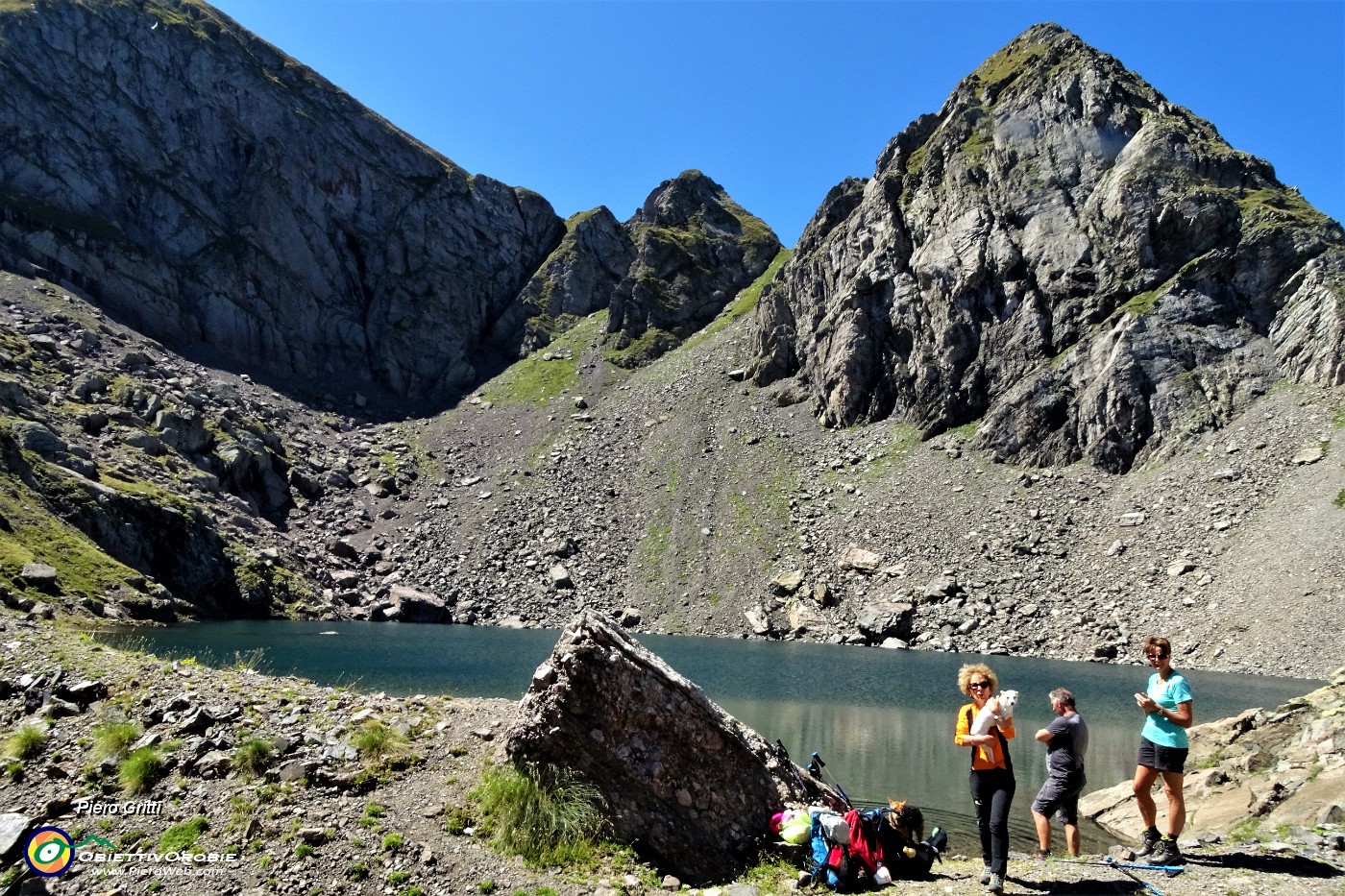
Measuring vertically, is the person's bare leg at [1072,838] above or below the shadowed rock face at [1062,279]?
below

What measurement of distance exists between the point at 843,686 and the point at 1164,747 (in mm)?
36368

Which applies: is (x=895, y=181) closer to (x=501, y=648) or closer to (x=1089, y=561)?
(x=1089, y=561)

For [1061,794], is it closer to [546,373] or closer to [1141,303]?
[1141,303]

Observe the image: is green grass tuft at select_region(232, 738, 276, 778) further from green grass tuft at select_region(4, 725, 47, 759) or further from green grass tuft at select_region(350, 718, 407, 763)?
green grass tuft at select_region(4, 725, 47, 759)

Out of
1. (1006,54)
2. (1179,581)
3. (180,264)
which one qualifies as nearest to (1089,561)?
(1179,581)

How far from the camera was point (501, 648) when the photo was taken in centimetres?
5656

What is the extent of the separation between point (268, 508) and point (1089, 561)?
9057cm

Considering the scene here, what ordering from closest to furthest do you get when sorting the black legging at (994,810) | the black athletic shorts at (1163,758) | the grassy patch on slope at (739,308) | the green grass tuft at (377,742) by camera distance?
the black legging at (994,810)
the black athletic shorts at (1163,758)
the green grass tuft at (377,742)
the grassy patch on slope at (739,308)

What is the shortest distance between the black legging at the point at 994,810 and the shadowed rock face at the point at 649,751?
8.34 feet

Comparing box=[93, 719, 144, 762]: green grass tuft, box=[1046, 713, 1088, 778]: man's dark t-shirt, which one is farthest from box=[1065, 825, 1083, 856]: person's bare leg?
box=[93, 719, 144, 762]: green grass tuft

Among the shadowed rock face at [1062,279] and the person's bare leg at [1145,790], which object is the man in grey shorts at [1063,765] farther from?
the shadowed rock face at [1062,279]

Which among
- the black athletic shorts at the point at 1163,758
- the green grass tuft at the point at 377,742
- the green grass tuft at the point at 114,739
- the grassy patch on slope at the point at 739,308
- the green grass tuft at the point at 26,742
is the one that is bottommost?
the green grass tuft at the point at 26,742

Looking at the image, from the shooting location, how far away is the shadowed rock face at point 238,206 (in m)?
124

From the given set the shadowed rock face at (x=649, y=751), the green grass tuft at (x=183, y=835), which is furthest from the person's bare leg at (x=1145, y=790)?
the green grass tuft at (x=183, y=835)
